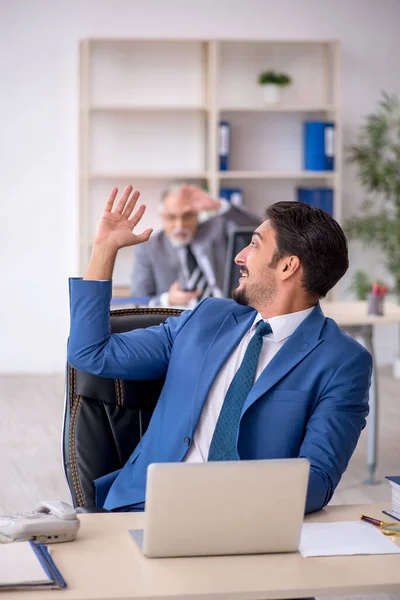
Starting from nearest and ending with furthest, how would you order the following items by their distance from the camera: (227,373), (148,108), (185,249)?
1. (227,373)
2. (185,249)
3. (148,108)

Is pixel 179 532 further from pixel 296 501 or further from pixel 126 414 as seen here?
pixel 126 414

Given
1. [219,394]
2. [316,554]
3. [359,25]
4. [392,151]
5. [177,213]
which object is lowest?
[316,554]

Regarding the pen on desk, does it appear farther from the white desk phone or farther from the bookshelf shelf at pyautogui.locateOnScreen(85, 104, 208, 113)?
the bookshelf shelf at pyautogui.locateOnScreen(85, 104, 208, 113)

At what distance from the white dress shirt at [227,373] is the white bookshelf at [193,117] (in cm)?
456

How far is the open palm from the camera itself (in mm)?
1974

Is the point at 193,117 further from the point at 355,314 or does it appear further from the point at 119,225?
the point at 119,225

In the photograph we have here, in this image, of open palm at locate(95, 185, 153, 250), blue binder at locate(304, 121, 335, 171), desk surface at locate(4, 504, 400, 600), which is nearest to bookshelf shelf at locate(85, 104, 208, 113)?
blue binder at locate(304, 121, 335, 171)

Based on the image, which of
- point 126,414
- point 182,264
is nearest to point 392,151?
point 182,264

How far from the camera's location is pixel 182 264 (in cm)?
509

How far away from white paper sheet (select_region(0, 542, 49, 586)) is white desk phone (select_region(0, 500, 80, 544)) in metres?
0.02

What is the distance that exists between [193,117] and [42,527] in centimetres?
565

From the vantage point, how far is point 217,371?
2004 mm

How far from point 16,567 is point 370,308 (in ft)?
10.2

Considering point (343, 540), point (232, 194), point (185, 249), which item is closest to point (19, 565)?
point (343, 540)
